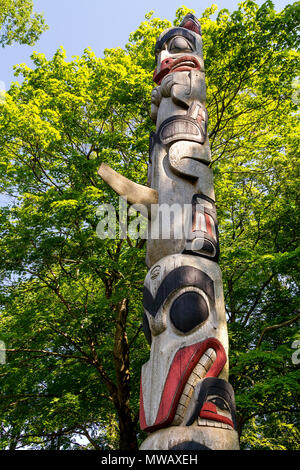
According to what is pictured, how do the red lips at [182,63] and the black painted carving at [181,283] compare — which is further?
the red lips at [182,63]

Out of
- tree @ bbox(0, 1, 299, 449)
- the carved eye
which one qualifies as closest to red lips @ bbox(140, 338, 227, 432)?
tree @ bbox(0, 1, 299, 449)

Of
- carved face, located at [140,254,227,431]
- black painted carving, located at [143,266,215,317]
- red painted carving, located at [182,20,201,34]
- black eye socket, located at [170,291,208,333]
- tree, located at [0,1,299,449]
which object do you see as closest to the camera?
carved face, located at [140,254,227,431]

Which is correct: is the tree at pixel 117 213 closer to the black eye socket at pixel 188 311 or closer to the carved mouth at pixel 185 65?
the carved mouth at pixel 185 65

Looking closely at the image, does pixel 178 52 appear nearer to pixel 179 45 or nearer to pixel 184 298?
pixel 179 45

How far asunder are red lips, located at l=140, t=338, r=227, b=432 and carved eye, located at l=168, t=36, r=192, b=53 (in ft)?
15.5

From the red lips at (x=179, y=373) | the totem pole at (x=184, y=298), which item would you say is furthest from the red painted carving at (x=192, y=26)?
the red lips at (x=179, y=373)

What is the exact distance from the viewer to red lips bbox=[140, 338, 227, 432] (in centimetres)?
281

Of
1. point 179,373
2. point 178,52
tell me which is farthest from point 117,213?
point 179,373

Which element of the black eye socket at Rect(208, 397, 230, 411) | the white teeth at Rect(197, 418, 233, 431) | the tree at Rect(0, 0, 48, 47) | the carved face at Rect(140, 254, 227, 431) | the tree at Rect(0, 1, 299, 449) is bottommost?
the white teeth at Rect(197, 418, 233, 431)

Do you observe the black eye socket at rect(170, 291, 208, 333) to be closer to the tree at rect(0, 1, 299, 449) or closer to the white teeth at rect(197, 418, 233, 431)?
the white teeth at rect(197, 418, 233, 431)

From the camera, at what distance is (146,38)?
10023 millimetres

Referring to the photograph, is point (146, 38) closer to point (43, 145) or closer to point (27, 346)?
point (43, 145)

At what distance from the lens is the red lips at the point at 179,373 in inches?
111
